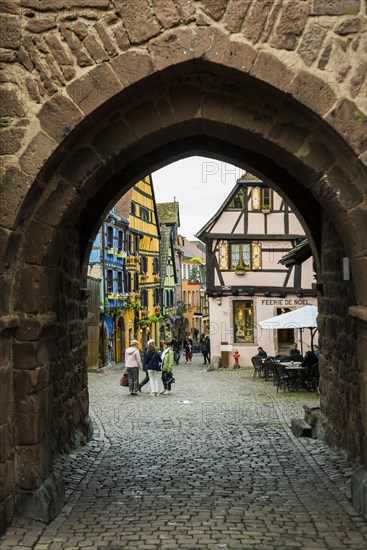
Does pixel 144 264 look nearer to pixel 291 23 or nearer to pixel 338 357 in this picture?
pixel 338 357

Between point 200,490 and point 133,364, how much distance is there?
8212 millimetres

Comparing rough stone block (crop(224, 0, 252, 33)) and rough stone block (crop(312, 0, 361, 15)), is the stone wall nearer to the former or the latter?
rough stone block (crop(312, 0, 361, 15))

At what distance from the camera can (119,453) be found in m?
8.22

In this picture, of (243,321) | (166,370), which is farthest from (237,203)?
(166,370)

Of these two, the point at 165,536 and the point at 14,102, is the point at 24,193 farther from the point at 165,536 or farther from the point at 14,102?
the point at 165,536

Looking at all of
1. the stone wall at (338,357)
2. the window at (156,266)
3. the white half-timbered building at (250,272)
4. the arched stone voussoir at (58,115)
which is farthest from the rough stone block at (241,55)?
the window at (156,266)

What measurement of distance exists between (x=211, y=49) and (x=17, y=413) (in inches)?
116

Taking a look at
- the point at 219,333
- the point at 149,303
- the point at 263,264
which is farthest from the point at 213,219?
the point at 149,303

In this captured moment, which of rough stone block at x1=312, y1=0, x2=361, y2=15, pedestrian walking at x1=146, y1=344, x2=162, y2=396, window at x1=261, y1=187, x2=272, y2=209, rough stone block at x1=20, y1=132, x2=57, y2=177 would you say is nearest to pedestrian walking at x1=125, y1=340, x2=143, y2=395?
pedestrian walking at x1=146, y1=344, x2=162, y2=396

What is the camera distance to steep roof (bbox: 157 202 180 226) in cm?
4463

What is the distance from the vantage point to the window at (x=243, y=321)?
2470 centimetres

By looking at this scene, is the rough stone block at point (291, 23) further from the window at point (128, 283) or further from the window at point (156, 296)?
the window at point (156, 296)

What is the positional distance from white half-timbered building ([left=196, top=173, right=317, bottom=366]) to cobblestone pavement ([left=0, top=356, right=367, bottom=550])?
13.3m

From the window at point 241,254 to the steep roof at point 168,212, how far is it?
19804 millimetres
